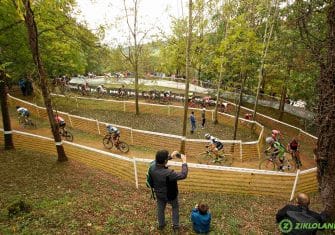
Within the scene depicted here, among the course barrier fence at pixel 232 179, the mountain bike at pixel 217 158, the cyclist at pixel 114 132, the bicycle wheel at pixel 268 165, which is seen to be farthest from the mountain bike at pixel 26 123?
the bicycle wheel at pixel 268 165

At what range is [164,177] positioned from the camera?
5.64m

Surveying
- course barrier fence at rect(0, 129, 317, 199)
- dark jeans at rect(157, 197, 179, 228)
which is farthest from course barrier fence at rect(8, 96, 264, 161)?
dark jeans at rect(157, 197, 179, 228)

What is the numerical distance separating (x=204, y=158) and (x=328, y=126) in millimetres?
9733

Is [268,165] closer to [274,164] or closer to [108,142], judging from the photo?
[274,164]

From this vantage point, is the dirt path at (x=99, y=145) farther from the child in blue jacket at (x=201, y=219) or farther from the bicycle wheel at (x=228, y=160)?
the child in blue jacket at (x=201, y=219)

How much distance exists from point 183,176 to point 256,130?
60.0 ft

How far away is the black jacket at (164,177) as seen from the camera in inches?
219

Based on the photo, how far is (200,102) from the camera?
30875mm

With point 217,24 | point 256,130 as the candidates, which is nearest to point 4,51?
point 256,130

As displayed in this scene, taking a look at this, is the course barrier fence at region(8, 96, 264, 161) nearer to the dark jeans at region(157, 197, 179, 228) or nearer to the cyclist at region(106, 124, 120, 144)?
the cyclist at region(106, 124, 120, 144)

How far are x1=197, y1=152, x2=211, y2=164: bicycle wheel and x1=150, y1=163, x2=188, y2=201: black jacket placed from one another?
9838mm

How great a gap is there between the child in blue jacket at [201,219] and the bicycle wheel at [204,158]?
9.07 meters

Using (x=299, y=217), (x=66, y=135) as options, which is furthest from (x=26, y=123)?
(x=299, y=217)

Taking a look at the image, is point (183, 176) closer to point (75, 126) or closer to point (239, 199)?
point (239, 199)
